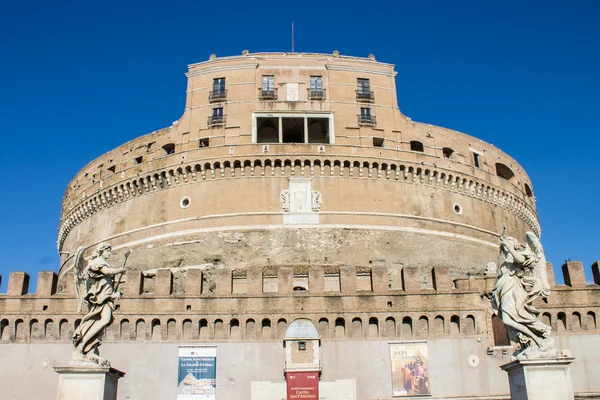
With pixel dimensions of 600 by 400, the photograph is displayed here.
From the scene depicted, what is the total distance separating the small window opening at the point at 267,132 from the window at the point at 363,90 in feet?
16.1

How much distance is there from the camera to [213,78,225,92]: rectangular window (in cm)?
3625

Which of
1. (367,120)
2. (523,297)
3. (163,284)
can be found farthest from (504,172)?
(523,297)

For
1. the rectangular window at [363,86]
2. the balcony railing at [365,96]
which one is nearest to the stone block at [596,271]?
the balcony railing at [365,96]

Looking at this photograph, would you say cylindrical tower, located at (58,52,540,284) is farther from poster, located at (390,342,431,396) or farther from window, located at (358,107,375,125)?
poster, located at (390,342,431,396)

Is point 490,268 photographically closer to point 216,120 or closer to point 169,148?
point 216,120

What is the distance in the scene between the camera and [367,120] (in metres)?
35.7

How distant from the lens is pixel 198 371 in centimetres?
2381

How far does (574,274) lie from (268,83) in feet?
62.3

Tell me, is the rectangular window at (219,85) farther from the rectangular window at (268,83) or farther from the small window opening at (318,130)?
the small window opening at (318,130)

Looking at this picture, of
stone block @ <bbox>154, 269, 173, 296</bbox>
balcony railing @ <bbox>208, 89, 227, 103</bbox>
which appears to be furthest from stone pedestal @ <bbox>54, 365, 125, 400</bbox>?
balcony railing @ <bbox>208, 89, 227, 103</bbox>

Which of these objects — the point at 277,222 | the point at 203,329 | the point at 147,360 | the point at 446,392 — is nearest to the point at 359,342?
the point at 446,392

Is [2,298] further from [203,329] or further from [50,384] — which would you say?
[203,329]

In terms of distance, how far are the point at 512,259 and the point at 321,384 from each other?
46.4ft

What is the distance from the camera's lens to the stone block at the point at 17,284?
25.8 m
